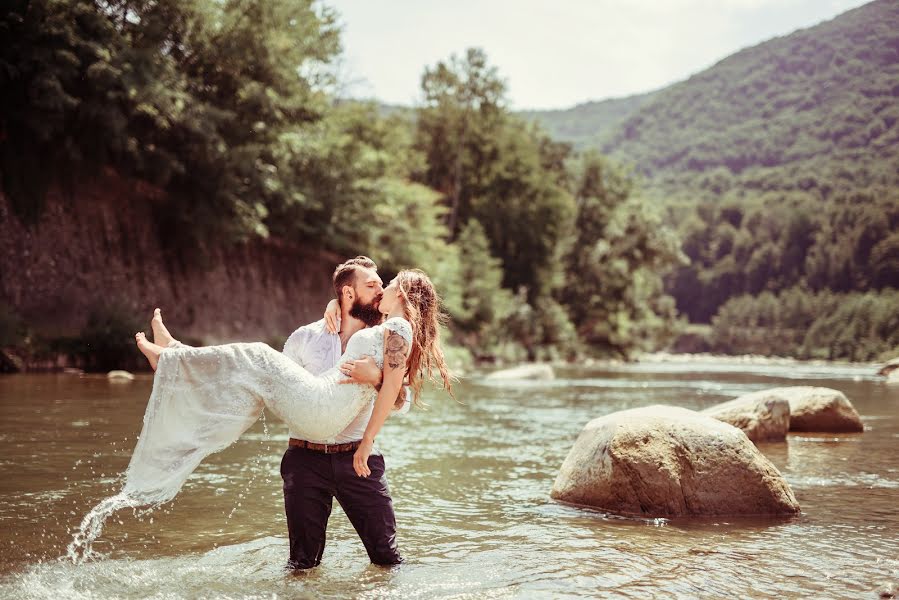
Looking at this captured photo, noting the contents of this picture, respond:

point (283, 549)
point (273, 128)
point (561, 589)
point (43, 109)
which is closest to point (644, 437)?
point (561, 589)

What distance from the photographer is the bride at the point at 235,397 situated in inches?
196

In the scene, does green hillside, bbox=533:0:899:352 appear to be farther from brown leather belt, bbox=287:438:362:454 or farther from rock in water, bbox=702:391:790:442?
brown leather belt, bbox=287:438:362:454

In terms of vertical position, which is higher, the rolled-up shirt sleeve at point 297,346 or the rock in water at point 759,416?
the rolled-up shirt sleeve at point 297,346

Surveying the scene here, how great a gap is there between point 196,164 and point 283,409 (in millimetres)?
26530

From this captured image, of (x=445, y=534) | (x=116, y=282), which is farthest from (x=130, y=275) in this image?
(x=445, y=534)

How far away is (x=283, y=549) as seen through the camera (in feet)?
20.6

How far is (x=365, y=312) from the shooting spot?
211 inches

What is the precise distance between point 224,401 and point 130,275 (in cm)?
2641

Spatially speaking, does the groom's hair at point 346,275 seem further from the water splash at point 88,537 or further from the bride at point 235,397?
the water splash at point 88,537

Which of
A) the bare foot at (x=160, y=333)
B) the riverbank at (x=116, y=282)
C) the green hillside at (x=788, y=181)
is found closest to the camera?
the bare foot at (x=160, y=333)

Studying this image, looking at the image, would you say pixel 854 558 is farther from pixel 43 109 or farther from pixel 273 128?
pixel 273 128

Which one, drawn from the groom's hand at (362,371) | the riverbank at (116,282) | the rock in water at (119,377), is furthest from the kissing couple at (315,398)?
the riverbank at (116,282)

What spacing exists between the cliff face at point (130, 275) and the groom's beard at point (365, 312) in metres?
22.2

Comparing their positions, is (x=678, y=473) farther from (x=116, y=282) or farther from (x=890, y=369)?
(x=890, y=369)
